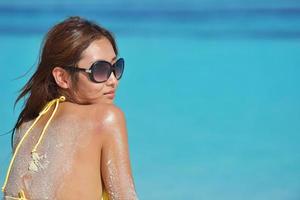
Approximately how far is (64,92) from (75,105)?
0.09 metres

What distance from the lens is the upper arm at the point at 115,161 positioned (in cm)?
187

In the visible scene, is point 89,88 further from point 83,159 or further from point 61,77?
point 83,159

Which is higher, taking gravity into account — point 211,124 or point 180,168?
point 211,124

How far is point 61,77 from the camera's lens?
203 centimetres

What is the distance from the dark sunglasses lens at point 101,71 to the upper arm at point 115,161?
14 centimetres

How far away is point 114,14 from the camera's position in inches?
215

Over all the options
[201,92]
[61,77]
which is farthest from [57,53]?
[201,92]

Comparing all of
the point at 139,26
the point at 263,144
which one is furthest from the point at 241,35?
the point at 263,144

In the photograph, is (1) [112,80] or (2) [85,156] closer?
(2) [85,156]

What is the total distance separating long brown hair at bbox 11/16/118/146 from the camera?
1963mm

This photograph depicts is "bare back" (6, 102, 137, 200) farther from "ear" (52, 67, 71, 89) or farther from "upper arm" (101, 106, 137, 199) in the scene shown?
"ear" (52, 67, 71, 89)

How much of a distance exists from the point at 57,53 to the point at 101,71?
12 cm

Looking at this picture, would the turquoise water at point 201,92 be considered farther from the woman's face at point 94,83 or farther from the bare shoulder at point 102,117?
the bare shoulder at point 102,117

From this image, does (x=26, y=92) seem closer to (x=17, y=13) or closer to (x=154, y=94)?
(x=154, y=94)
